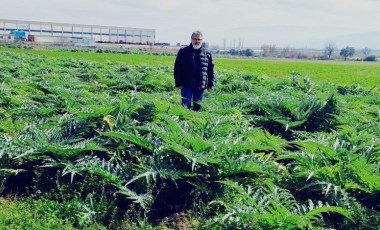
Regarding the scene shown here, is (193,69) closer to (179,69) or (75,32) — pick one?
(179,69)

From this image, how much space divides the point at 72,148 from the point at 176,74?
4365mm

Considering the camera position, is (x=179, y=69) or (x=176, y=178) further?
(x=179, y=69)

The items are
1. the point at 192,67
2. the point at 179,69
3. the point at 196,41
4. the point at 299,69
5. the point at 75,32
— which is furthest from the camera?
the point at 75,32

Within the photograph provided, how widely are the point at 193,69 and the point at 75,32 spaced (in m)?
105

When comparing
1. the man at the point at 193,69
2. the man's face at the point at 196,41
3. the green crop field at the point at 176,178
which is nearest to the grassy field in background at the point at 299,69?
the man at the point at 193,69

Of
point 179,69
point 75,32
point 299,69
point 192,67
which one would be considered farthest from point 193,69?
point 75,32

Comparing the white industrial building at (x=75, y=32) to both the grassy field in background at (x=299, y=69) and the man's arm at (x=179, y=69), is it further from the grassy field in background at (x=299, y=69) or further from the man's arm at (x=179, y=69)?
the man's arm at (x=179, y=69)

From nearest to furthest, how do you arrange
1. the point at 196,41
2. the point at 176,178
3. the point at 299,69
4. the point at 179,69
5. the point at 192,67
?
the point at 176,178
the point at 196,41
the point at 192,67
the point at 179,69
the point at 299,69

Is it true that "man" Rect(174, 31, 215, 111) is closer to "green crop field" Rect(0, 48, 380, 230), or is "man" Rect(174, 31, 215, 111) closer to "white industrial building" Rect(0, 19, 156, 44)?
"green crop field" Rect(0, 48, 380, 230)

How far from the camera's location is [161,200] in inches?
166

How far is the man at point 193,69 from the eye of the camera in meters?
8.20

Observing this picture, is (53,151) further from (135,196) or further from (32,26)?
(32,26)

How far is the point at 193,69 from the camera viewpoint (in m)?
8.27

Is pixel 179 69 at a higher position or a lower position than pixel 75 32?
lower
